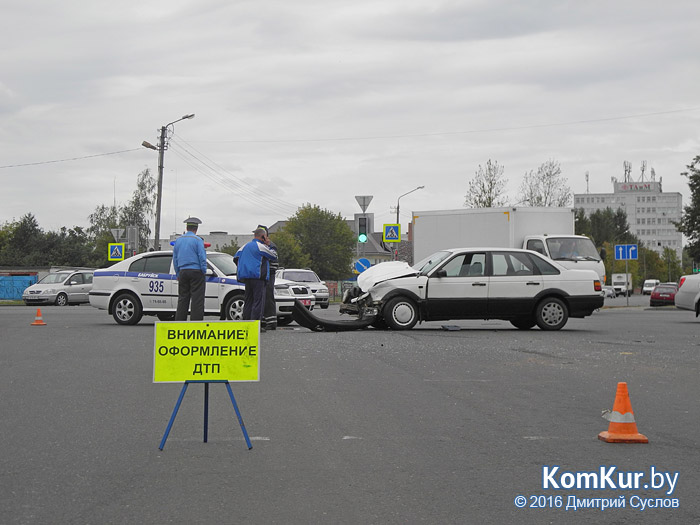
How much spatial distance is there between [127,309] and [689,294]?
14567 mm

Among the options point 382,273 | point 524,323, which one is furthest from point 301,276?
point 382,273

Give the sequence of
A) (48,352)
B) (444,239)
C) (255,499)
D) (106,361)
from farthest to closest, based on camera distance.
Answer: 1. (444,239)
2. (48,352)
3. (106,361)
4. (255,499)

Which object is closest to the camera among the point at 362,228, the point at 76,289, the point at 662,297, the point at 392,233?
the point at 362,228

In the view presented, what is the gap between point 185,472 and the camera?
18.1ft

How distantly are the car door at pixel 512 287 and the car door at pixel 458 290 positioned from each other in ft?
0.60

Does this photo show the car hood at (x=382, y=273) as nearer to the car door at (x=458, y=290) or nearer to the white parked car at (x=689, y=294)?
the car door at (x=458, y=290)

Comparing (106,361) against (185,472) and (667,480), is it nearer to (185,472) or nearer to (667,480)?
(185,472)

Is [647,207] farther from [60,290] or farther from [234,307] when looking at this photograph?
[234,307]

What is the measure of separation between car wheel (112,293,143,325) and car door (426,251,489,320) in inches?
245

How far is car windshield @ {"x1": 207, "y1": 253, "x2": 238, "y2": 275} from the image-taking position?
17.7m

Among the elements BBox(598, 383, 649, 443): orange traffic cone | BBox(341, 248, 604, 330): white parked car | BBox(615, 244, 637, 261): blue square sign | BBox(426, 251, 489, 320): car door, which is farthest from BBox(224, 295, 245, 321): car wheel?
BBox(615, 244, 637, 261): blue square sign

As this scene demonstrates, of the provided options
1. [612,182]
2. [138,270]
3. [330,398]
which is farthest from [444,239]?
[612,182]

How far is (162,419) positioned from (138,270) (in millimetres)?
11181

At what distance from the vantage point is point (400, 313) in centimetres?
1628
